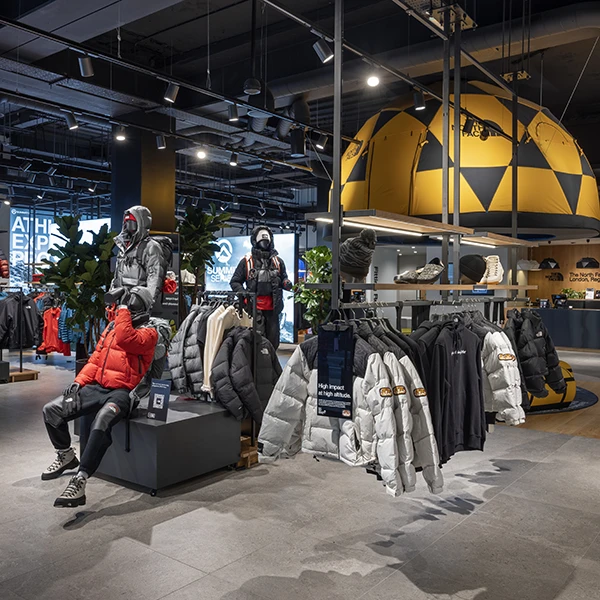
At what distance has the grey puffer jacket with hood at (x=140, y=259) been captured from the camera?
5.27 metres

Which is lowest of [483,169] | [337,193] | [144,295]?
[144,295]

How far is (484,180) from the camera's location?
24.8ft

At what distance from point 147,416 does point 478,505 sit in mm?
2287

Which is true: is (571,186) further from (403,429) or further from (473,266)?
(403,429)

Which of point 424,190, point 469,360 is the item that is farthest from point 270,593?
point 424,190

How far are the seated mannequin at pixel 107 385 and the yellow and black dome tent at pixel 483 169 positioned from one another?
432cm

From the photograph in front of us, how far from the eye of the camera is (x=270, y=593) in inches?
114

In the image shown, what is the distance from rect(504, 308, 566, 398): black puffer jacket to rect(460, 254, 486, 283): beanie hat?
0.38m

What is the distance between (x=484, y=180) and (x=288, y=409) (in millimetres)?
5537

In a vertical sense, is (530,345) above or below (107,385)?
above

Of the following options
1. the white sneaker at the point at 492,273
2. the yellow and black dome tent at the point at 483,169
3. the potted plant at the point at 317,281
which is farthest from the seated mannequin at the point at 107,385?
the potted plant at the point at 317,281

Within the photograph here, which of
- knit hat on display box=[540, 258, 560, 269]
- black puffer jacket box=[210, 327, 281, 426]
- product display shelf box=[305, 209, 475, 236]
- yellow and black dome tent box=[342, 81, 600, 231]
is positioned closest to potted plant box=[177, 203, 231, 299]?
yellow and black dome tent box=[342, 81, 600, 231]

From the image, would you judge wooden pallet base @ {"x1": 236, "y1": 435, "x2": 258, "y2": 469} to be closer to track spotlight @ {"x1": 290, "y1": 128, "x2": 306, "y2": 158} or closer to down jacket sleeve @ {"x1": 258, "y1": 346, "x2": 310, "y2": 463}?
down jacket sleeve @ {"x1": 258, "y1": 346, "x2": 310, "y2": 463}

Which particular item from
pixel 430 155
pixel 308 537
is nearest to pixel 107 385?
pixel 308 537
